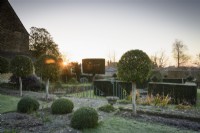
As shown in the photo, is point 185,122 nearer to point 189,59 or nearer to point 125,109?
point 125,109

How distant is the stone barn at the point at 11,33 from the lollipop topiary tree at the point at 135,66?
1969cm

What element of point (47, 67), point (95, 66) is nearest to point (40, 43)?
point (95, 66)

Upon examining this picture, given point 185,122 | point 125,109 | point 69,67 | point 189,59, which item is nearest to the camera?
point 185,122

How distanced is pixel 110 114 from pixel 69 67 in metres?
24.4

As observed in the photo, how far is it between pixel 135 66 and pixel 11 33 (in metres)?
22.8

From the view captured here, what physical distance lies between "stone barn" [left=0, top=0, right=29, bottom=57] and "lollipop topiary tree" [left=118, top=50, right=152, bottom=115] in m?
19.7

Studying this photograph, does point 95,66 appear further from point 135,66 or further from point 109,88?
point 135,66

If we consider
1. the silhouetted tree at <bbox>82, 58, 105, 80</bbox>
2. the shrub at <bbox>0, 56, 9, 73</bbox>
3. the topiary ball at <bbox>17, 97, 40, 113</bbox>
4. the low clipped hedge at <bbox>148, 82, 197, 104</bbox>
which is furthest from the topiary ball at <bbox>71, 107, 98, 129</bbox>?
the silhouetted tree at <bbox>82, 58, 105, 80</bbox>

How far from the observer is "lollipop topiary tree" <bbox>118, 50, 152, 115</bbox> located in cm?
936

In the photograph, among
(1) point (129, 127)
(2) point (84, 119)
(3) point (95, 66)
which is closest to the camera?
(2) point (84, 119)

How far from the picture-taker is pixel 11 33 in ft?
86.3

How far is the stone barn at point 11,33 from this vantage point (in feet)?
83.0

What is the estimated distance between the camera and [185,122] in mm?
8336

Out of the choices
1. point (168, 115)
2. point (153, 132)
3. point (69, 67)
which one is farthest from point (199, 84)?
point (153, 132)
